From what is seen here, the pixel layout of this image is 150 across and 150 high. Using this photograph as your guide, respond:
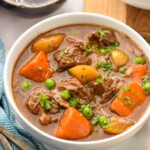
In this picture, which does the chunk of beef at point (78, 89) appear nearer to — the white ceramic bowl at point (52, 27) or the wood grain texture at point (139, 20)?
the white ceramic bowl at point (52, 27)

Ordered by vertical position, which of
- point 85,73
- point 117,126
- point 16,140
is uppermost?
point 85,73

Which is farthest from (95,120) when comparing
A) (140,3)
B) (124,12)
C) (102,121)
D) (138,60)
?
(124,12)

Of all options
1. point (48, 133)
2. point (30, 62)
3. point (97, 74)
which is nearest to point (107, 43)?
point (97, 74)

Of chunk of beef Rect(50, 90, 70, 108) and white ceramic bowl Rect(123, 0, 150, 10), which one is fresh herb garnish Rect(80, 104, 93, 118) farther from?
white ceramic bowl Rect(123, 0, 150, 10)

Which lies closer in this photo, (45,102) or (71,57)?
(45,102)

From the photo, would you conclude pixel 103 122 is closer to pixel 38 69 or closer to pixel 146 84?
pixel 146 84

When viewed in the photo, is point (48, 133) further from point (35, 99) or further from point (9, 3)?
point (9, 3)

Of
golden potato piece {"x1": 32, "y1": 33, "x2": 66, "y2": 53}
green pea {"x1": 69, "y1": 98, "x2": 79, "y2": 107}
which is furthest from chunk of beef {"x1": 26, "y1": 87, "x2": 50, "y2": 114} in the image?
golden potato piece {"x1": 32, "y1": 33, "x2": 66, "y2": 53}
